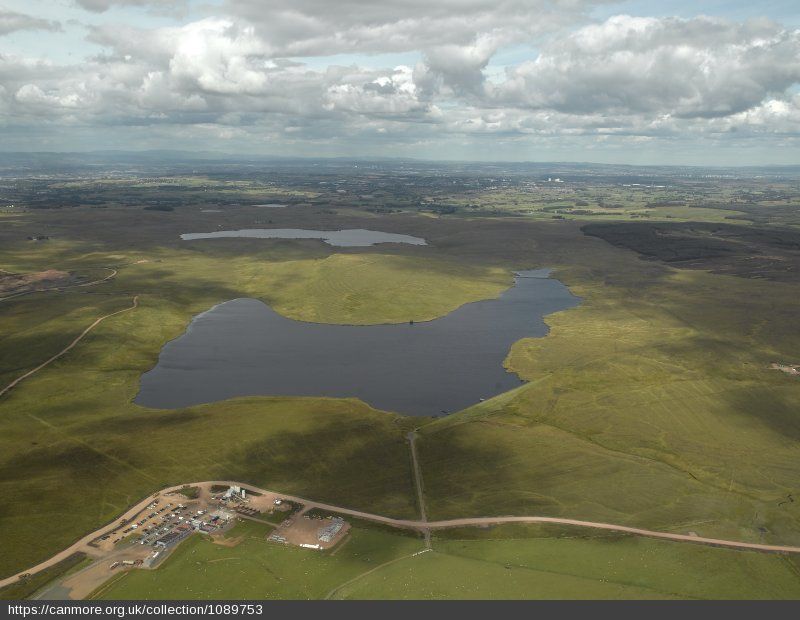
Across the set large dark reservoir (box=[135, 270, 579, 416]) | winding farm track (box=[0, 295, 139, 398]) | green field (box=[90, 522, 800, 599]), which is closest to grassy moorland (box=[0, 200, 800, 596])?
winding farm track (box=[0, 295, 139, 398])

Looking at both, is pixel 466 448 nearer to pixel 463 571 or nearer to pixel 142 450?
pixel 463 571

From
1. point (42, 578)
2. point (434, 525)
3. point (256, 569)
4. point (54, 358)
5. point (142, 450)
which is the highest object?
point (54, 358)

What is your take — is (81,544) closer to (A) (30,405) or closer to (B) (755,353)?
(A) (30,405)

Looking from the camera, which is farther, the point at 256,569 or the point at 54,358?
the point at 54,358

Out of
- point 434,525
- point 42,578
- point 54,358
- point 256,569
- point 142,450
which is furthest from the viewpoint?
point 54,358

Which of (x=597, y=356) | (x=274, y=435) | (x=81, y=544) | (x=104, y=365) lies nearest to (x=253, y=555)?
(x=81, y=544)

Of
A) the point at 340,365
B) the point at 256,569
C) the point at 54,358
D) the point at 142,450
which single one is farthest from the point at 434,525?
the point at 54,358

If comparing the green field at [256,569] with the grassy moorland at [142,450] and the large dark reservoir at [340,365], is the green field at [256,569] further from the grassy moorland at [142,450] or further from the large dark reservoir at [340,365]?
the large dark reservoir at [340,365]

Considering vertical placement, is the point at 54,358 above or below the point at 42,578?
above

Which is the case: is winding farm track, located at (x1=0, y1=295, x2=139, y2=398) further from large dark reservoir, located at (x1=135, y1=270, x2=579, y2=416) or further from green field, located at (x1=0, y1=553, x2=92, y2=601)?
green field, located at (x1=0, y1=553, x2=92, y2=601)
